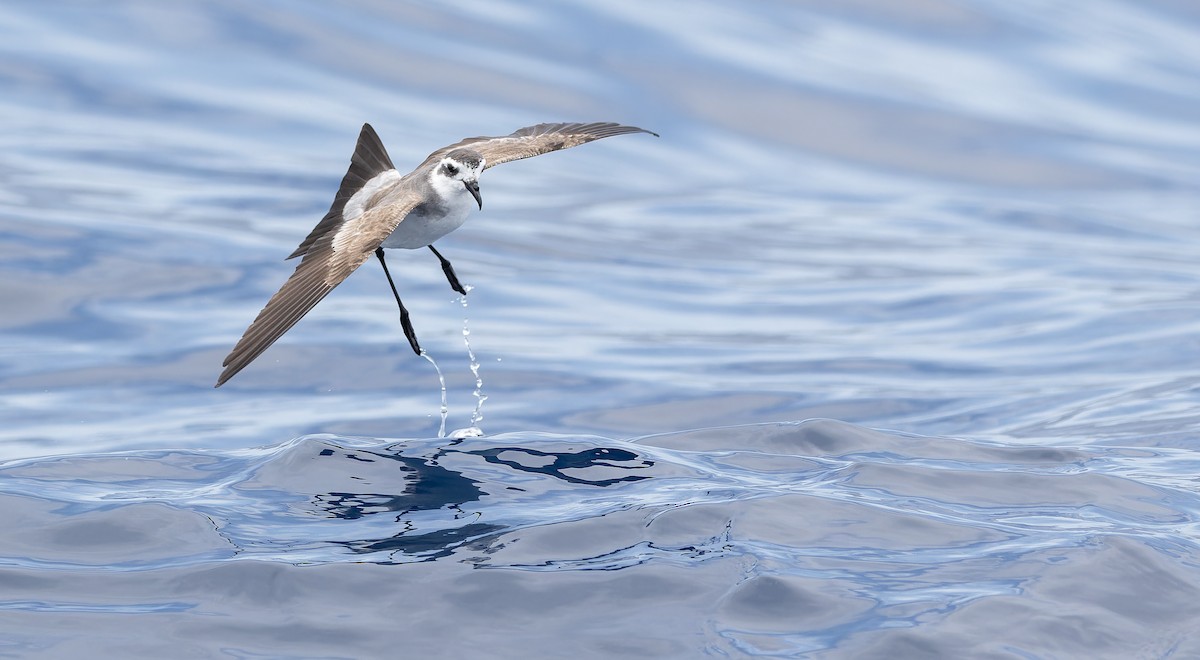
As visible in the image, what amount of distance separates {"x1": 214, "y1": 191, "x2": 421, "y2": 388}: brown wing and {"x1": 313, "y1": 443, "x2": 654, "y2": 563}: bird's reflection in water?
2.82 ft

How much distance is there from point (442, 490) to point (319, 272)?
1174mm

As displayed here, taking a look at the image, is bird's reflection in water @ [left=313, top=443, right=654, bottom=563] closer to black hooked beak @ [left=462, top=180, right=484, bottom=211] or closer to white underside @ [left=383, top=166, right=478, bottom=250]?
white underside @ [left=383, top=166, right=478, bottom=250]

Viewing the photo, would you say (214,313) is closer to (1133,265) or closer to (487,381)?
(487,381)

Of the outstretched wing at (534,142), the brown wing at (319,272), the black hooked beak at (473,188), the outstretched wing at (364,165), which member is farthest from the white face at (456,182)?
the outstretched wing at (364,165)

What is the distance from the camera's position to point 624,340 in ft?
39.1

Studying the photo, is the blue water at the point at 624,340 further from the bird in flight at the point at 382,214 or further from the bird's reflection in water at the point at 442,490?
the bird in flight at the point at 382,214

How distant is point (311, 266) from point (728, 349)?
202 inches

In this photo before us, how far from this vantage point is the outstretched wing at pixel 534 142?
28.7ft

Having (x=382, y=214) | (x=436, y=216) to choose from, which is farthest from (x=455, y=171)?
(x=382, y=214)

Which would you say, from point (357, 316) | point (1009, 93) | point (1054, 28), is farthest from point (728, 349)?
point (1054, 28)

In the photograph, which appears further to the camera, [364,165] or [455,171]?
[364,165]

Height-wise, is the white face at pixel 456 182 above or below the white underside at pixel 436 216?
above

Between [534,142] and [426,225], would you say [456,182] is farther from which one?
[534,142]

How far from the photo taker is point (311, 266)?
7355 mm
